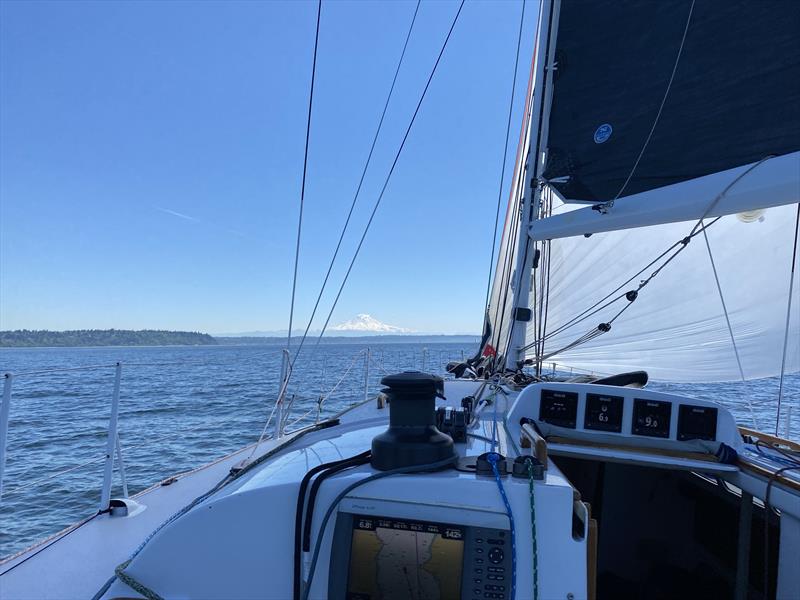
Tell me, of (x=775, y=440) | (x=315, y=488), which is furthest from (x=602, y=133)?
(x=315, y=488)

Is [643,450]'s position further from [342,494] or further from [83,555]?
[83,555]

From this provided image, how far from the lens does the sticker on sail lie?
448 cm

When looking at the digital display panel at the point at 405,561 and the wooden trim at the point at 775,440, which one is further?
the wooden trim at the point at 775,440

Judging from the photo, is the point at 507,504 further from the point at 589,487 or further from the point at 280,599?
the point at 589,487

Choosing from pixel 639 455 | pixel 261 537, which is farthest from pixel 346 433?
pixel 639 455

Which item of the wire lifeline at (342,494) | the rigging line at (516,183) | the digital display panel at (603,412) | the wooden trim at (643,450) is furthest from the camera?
the rigging line at (516,183)

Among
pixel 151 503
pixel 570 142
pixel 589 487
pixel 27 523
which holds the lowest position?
pixel 27 523

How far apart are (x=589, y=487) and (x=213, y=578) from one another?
238 cm

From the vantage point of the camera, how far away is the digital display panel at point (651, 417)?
2.55 meters

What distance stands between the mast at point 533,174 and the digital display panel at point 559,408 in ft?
7.08

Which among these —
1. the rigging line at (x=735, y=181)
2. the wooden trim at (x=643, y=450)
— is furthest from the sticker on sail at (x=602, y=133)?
the wooden trim at (x=643, y=450)

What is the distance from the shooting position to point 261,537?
5.28 ft

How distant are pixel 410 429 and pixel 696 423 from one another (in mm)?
1683

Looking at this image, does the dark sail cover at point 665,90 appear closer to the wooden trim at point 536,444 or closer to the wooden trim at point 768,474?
the wooden trim at point 768,474
